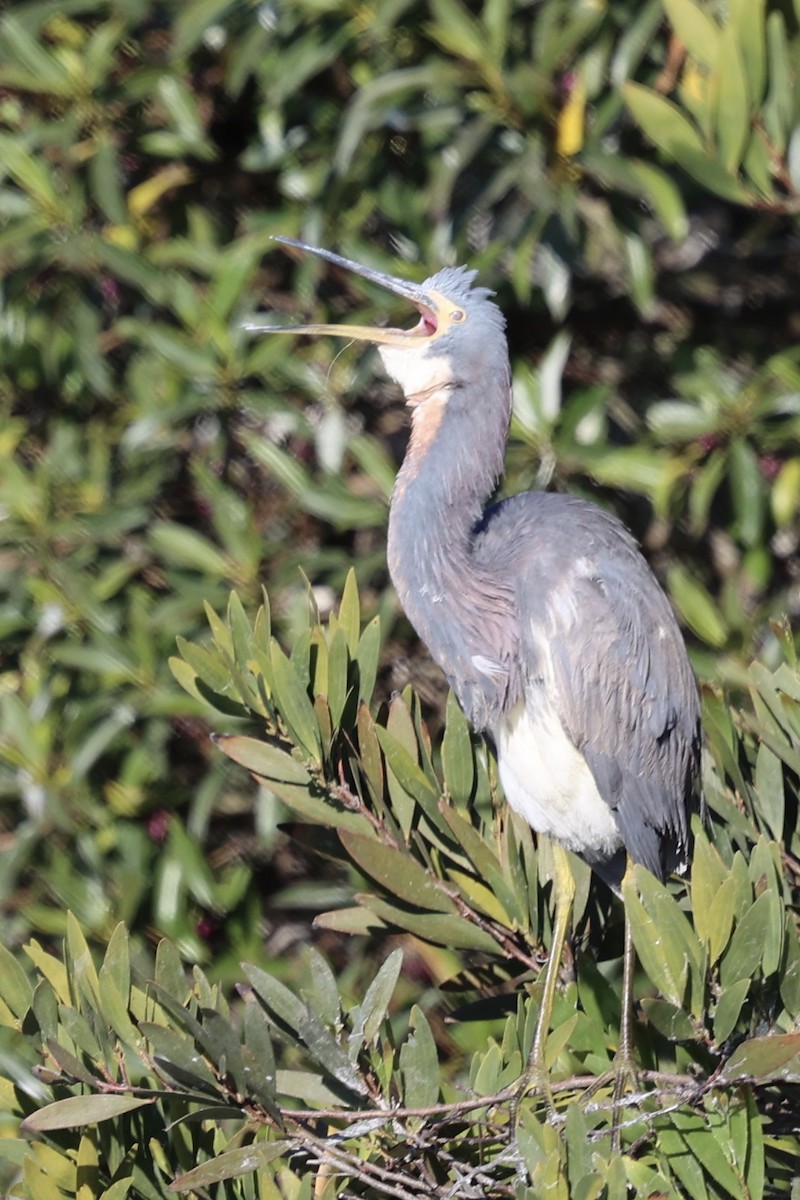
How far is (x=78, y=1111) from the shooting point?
4.34ft

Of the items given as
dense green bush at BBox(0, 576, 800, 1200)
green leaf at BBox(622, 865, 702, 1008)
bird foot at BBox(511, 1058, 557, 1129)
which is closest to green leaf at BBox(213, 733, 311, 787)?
dense green bush at BBox(0, 576, 800, 1200)

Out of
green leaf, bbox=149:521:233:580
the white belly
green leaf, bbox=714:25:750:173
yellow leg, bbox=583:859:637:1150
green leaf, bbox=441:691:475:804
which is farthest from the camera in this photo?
green leaf, bbox=149:521:233:580

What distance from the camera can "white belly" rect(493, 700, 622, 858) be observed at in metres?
1.82

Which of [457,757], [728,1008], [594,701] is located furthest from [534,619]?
[728,1008]

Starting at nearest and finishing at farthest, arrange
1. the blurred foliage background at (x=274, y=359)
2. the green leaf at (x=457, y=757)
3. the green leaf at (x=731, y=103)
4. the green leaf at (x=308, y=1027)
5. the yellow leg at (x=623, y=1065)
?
the green leaf at (x=308, y=1027)
the yellow leg at (x=623, y=1065)
the green leaf at (x=457, y=757)
the green leaf at (x=731, y=103)
the blurred foliage background at (x=274, y=359)

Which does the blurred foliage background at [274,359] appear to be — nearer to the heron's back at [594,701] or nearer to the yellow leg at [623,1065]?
the heron's back at [594,701]

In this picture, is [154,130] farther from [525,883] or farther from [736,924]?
[736,924]

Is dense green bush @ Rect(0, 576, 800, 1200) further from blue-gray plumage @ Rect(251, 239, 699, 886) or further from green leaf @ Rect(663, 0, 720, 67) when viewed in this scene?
green leaf @ Rect(663, 0, 720, 67)

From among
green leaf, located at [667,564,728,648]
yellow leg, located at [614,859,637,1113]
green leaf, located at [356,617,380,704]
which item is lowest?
green leaf, located at [667,564,728,648]

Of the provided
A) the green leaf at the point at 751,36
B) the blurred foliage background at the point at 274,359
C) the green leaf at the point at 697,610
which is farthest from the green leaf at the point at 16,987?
the green leaf at the point at 751,36

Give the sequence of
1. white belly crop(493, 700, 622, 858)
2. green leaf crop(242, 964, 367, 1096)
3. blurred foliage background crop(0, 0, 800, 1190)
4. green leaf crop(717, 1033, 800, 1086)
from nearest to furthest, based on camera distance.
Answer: green leaf crop(717, 1033, 800, 1086) < green leaf crop(242, 964, 367, 1096) < white belly crop(493, 700, 622, 858) < blurred foliage background crop(0, 0, 800, 1190)

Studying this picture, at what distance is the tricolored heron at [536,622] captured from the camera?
1.83 m

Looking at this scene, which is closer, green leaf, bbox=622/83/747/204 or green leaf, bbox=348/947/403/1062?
green leaf, bbox=348/947/403/1062

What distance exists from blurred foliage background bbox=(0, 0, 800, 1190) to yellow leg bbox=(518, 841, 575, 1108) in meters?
0.68
